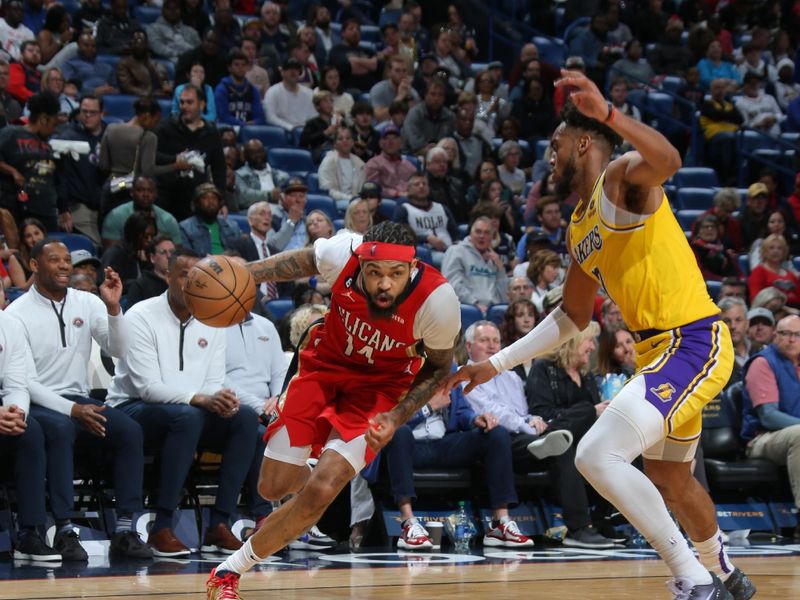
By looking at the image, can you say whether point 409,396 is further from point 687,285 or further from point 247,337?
point 247,337

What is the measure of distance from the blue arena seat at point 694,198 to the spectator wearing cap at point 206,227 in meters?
6.49

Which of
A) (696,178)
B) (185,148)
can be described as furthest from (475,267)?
(696,178)

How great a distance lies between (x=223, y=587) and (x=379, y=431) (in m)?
0.92

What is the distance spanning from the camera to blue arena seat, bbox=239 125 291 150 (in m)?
12.7

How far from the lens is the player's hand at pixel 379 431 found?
15.3 ft

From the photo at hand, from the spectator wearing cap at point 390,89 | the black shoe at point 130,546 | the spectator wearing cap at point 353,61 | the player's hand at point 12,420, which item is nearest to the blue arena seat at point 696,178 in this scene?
the spectator wearing cap at point 390,89

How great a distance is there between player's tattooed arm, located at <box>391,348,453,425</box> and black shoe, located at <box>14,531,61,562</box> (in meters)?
2.60

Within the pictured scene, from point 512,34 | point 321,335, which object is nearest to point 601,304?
point 321,335

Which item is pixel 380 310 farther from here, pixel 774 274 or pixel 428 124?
pixel 428 124

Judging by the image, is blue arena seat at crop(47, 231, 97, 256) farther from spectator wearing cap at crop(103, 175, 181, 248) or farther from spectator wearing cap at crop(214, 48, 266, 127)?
spectator wearing cap at crop(214, 48, 266, 127)

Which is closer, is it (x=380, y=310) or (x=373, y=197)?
(x=380, y=310)

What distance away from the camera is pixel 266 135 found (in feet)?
42.2

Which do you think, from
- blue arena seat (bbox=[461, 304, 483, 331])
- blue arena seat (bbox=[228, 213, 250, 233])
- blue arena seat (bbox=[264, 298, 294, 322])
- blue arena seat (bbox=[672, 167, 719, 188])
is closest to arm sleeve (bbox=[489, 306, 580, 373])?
blue arena seat (bbox=[264, 298, 294, 322])

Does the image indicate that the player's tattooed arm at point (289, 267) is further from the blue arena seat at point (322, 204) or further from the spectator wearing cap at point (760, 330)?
the blue arena seat at point (322, 204)
